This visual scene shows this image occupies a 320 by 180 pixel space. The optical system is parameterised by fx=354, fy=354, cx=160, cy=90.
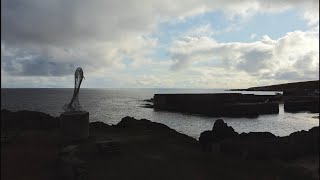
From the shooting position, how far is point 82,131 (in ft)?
68.9

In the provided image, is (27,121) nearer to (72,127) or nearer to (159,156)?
(72,127)

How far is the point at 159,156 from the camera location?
56.9 feet

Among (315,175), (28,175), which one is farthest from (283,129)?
(28,175)

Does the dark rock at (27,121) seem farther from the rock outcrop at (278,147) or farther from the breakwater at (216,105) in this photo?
the breakwater at (216,105)

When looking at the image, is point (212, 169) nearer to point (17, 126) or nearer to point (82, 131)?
point (82, 131)

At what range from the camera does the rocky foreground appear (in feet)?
48.4

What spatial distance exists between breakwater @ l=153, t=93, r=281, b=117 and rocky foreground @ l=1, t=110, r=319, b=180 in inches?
1709

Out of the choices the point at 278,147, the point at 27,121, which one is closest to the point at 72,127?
the point at 27,121

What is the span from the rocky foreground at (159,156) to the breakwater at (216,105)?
1709 inches

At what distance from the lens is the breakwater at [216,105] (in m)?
65.8

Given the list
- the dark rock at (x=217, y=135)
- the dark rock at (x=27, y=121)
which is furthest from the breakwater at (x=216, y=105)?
the dark rock at (x=27, y=121)

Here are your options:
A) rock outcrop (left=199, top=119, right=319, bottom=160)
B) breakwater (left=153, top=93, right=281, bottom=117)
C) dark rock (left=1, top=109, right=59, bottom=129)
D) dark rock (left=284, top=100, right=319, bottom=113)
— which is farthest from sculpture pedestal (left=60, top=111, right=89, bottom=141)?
dark rock (left=284, top=100, right=319, bottom=113)

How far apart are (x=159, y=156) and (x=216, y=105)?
54.0 metres

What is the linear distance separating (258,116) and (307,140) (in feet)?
150
